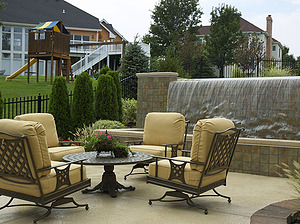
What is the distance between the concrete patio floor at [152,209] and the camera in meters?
4.13

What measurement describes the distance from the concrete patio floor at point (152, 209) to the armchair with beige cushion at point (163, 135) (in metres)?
0.80

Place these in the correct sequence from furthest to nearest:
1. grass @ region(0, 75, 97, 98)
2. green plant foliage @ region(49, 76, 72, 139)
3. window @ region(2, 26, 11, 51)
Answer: window @ region(2, 26, 11, 51) → grass @ region(0, 75, 97, 98) → green plant foliage @ region(49, 76, 72, 139)

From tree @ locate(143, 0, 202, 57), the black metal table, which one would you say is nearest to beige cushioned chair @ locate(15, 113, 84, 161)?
the black metal table

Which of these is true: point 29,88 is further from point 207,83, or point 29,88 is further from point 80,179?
point 80,179

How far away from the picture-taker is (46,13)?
30141 millimetres

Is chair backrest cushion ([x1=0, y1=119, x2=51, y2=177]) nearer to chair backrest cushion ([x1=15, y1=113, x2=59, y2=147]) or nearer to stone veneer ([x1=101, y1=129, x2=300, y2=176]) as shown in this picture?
chair backrest cushion ([x1=15, y1=113, x2=59, y2=147])

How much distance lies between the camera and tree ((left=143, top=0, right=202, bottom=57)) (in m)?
36.2

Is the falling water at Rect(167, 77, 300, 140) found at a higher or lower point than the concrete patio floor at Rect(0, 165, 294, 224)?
higher

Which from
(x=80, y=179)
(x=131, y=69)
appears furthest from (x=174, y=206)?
(x=131, y=69)

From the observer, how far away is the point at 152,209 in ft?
14.9

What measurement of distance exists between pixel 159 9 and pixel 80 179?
115 ft

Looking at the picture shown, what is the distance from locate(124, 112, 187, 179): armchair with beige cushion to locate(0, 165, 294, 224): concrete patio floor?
0.80 m

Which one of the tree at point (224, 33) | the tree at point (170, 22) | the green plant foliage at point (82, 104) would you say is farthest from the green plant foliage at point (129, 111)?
the tree at point (170, 22)

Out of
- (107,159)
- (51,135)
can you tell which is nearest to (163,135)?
(107,159)
